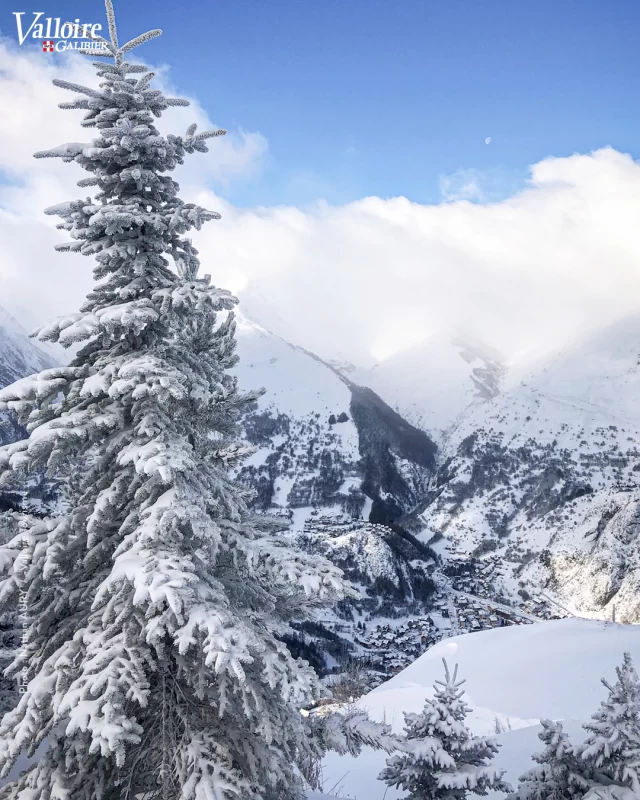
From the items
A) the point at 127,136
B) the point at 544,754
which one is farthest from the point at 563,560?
the point at 127,136

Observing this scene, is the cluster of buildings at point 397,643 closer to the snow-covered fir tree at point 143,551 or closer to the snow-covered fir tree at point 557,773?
the snow-covered fir tree at point 557,773

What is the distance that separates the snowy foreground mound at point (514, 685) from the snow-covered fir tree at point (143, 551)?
56.0 feet

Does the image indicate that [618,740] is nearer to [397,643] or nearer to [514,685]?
[514,685]

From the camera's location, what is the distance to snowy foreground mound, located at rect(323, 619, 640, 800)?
75.8 ft

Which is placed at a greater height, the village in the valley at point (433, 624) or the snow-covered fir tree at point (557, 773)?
the snow-covered fir tree at point (557, 773)

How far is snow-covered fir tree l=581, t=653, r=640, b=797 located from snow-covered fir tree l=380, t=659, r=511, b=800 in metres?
2.31

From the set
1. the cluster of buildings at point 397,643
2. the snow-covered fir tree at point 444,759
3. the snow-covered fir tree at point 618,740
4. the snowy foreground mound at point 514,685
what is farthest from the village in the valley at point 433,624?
the snow-covered fir tree at point 618,740

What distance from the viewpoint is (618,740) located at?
969cm

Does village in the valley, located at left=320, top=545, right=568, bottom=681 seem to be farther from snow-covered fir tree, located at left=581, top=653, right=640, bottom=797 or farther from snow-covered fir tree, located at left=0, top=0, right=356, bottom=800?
snow-covered fir tree, located at left=0, top=0, right=356, bottom=800

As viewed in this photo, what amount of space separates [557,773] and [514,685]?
2899 centimetres

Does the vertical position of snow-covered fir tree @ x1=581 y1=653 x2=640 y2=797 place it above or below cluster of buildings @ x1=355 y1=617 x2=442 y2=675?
above

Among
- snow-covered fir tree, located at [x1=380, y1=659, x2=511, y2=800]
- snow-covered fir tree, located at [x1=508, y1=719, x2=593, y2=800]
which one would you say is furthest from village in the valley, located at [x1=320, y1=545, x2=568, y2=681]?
snow-covered fir tree, located at [x1=508, y1=719, x2=593, y2=800]

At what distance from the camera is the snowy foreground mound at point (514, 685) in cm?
2311

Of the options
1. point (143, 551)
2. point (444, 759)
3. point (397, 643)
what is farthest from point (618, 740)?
point (397, 643)
